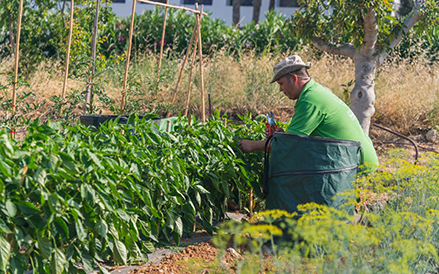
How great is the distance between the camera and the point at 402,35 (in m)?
6.76

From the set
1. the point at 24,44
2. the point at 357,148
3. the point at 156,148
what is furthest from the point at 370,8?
the point at 24,44

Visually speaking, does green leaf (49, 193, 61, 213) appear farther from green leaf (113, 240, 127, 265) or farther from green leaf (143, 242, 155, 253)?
green leaf (143, 242, 155, 253)

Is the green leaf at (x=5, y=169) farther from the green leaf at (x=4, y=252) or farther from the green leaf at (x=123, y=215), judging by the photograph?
the green leaf at (x=123, y=215)

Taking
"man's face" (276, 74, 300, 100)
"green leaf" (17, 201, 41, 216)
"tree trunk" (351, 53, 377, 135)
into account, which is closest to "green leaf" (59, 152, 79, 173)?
"green leaf" (17, 201, 41, 216)

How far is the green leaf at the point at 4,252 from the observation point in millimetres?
2385

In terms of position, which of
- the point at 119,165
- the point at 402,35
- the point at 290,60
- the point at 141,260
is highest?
the point at 402,35

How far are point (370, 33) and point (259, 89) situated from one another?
9.56 ft

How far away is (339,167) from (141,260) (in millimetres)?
1479

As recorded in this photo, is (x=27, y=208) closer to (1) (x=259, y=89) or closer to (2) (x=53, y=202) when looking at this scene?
(2) (x=53, y=202)

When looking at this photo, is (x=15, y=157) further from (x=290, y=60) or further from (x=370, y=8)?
(x=370, y=8)

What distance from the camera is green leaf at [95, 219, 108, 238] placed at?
271 centimetres

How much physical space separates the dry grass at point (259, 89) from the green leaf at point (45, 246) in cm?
581

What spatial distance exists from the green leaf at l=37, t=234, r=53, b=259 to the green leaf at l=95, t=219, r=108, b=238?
256 millimetres

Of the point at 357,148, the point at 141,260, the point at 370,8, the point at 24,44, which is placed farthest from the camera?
the point at 24,44
